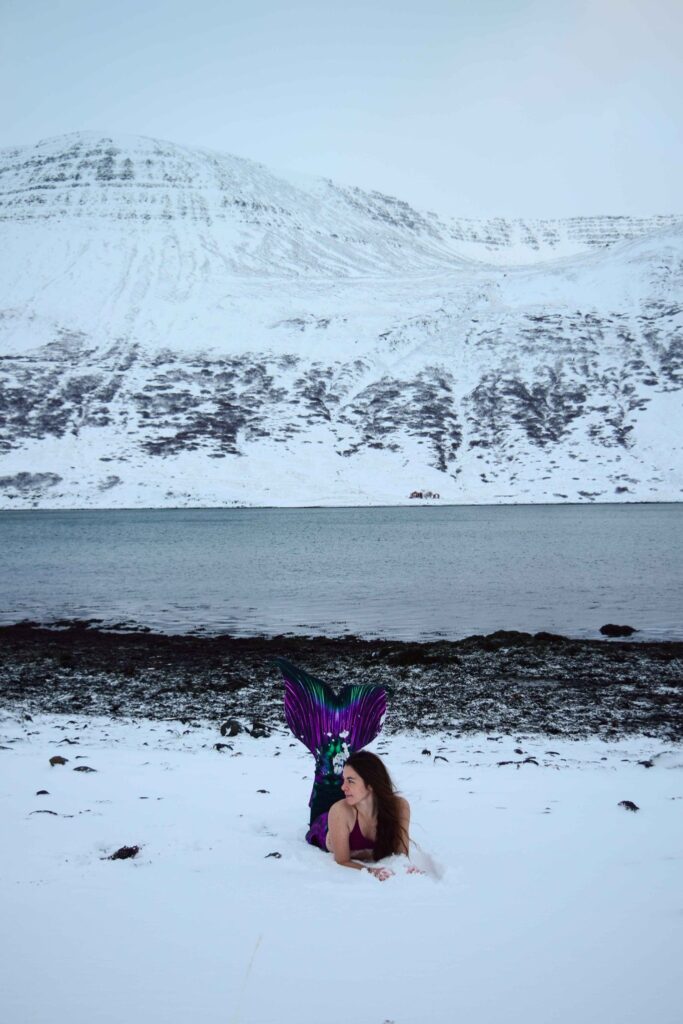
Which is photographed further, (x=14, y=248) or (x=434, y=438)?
(x=14, y=248)

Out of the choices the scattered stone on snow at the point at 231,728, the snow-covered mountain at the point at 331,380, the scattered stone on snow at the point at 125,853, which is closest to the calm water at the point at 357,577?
the scattered stone on snow at the point at 231,728

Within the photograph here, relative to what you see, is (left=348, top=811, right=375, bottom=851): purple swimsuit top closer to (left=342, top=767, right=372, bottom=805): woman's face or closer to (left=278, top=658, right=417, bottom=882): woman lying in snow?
(left=278, top=658, right=417, bottom=882): woman lying in snow

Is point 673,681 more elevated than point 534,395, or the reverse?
point 534,395

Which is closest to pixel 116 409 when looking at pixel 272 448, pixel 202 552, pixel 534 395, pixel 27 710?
pixel 272 448

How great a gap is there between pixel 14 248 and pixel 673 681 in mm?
190160

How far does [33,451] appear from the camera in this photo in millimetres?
103438

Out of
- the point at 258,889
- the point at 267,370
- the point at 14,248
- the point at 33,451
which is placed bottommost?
the point at 258,889

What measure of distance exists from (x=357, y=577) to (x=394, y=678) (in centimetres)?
1968

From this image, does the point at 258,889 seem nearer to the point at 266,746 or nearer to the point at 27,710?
the point at 266,746

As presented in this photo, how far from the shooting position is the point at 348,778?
239 inches

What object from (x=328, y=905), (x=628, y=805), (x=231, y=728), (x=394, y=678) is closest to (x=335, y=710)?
(x=328, y=905)

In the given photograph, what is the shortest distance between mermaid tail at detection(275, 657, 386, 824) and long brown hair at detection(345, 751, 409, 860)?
55cm

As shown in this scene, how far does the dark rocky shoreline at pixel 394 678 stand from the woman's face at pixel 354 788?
6.45 meters

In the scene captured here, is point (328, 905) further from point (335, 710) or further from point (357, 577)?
point (357, 577)
